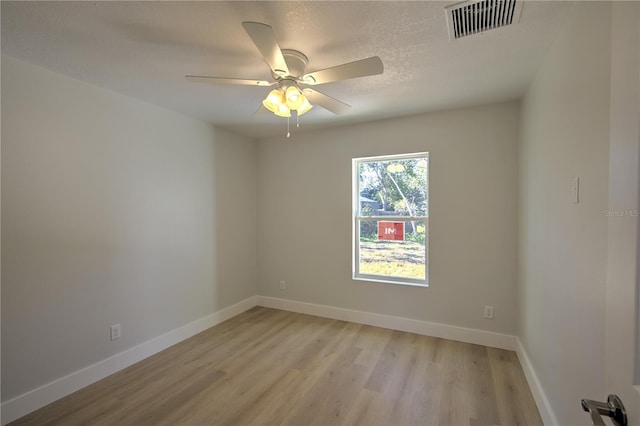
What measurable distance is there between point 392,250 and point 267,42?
8.62ft

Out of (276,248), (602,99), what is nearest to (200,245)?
(276,248)

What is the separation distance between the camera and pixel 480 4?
1388mm

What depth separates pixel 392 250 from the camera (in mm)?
3344

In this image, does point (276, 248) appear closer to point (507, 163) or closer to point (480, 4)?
point (507, 163)

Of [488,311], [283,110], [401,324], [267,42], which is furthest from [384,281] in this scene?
[267,42]

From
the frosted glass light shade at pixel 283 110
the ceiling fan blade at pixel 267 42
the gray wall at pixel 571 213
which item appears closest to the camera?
the gray wall at pixel 571 213

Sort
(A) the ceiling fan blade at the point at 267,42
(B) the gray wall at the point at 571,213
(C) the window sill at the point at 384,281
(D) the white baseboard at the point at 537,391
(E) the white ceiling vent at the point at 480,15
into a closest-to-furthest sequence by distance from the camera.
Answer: (B) the gray wall at the point at 571,213 → (A) the ceiling fan blade at the point at 267,42 → (E) the white ceiling vent at the point at 480,15 → (D) the white baseboard at the point at 537,391 → (C) the window sill at the point at 384,281

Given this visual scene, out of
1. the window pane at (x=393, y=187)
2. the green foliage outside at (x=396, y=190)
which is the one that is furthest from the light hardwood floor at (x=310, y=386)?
the window pane at (x=393, y=187)

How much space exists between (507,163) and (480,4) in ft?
5.83

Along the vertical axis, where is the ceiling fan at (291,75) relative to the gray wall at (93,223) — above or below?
above

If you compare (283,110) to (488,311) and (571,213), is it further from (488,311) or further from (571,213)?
(488,311)

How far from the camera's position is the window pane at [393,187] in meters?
3.19

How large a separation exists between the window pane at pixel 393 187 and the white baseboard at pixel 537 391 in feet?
5.13

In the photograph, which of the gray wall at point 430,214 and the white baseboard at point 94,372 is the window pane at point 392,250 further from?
the white baseboard at point 94,372
